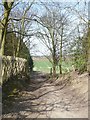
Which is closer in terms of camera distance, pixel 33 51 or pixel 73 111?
pixel 73 111

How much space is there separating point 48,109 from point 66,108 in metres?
0.83

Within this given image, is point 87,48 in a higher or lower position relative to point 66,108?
higher

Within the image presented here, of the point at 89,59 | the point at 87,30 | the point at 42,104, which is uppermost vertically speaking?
the point at 87,30

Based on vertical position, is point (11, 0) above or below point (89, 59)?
above

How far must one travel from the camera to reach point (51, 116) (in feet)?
33.1

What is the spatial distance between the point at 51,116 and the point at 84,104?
3.24m

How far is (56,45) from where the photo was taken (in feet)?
130

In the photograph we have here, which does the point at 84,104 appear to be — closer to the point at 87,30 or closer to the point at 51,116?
the point at 51,116

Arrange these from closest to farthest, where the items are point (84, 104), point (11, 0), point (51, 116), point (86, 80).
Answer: point (51, 116) → point (84, 104) → point (11, 0) → point (86, 80)

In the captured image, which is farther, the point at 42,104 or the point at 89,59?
the point at 89,59

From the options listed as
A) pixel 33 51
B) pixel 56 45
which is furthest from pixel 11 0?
A: pixel 33 51

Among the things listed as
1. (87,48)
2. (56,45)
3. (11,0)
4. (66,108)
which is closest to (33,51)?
(56,45)

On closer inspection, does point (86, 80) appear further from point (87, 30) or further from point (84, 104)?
point (84, 104)

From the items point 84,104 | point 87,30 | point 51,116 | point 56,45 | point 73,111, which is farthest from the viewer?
point 56,45
